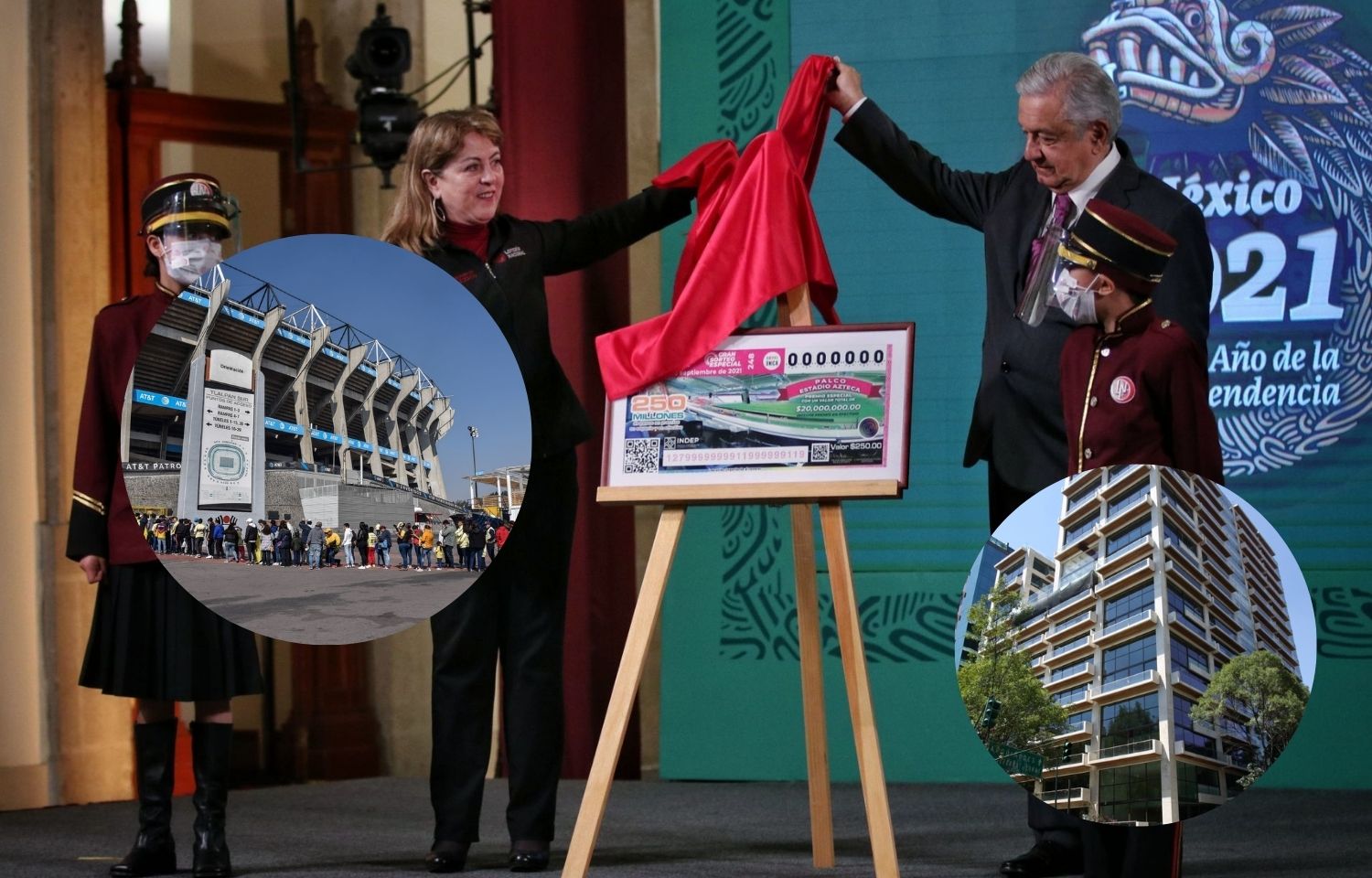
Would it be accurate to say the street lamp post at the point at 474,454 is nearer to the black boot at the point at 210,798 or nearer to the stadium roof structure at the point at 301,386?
the stadium roof structure at the point at 301,386

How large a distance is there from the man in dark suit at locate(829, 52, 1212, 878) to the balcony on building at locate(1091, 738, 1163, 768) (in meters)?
0.24

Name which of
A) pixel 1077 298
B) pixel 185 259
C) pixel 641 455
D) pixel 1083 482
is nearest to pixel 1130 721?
pixel 1083 482

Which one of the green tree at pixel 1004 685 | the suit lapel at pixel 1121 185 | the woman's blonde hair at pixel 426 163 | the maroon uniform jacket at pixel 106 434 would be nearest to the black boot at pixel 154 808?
the maroon uniform jacket at pixel 106 434

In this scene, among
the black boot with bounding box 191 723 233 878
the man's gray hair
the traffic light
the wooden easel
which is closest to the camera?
the traffic light

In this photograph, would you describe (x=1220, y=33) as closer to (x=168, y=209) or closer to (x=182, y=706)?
(x=168, y=209)

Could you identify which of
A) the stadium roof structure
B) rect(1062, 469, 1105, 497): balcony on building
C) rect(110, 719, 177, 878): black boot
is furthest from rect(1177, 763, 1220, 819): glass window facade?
rect(110, 719, 177, 878): black boot

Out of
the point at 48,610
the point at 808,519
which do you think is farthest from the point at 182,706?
the point at 808,519

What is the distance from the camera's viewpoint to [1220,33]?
4.48 meters

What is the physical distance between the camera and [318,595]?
3045 millimetres

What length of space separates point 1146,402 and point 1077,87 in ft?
2.04

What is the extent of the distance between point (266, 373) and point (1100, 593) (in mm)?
1540

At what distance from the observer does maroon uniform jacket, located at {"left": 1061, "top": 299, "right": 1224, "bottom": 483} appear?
Result: 8.66 feet

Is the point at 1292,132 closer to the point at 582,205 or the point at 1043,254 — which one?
the point at 1043,254

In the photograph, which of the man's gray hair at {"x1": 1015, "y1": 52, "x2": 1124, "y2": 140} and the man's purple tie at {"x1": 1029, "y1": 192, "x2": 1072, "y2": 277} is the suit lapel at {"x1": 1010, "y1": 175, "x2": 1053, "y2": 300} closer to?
the man's purple tie at {"x1": 1029, "y1": 192, "x2": 1072, "y2": 277}
